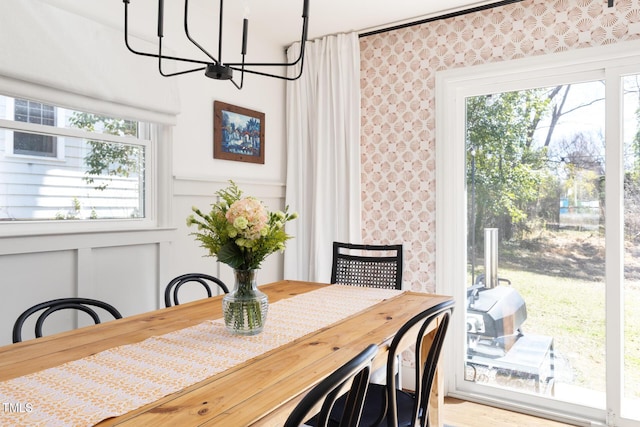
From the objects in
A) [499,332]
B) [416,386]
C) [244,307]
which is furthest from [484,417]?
[244,307]

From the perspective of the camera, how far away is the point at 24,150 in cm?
204

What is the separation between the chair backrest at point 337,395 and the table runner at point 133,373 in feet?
1.30

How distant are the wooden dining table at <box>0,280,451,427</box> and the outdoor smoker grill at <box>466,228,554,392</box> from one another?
111 cm

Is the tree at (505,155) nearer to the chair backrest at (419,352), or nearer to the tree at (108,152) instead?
the chair backrest at (419,352)

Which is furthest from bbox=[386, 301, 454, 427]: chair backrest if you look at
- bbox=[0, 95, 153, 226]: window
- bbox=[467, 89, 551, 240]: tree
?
bbox=[0, 95, 153, 226]: window

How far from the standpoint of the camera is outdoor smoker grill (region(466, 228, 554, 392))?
2.79 m

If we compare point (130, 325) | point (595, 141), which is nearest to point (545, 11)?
point (595, 141)

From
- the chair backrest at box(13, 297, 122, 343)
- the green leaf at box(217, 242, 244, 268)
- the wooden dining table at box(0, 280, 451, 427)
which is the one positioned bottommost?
the wooden dining table at box(0, 280, 451, 427)

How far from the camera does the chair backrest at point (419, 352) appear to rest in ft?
4.32

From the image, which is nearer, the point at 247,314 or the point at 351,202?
the point at 247,314

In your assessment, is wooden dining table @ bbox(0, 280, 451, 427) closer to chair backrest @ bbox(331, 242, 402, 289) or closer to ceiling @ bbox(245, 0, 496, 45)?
chair backrest @ bbox(331, 242, 402, 289)

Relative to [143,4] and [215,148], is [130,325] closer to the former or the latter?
[215,148]

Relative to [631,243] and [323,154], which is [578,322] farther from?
[323,154]

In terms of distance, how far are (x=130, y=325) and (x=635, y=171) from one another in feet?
8.78
